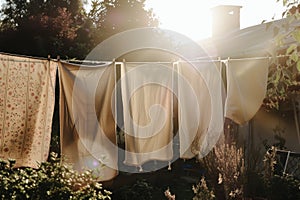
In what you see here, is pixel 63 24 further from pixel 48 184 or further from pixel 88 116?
pixel 48 184

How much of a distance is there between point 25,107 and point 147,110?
118 centimetres

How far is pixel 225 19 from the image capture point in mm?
12359

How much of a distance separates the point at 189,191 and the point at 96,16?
760 centimetres

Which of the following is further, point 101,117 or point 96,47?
point 96,47

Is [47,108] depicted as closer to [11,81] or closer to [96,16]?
[11,81]

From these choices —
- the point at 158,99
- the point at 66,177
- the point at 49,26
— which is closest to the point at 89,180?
the point at 66,177

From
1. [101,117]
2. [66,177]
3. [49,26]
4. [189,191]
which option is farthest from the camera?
Answer: [49,26]

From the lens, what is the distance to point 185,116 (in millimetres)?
4156

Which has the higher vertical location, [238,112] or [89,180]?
[238,112]

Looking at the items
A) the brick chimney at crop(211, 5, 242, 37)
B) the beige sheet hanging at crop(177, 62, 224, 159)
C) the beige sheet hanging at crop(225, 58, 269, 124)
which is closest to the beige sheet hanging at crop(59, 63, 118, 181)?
the beige sheet hanging at crop(177, 62, 224, 159)

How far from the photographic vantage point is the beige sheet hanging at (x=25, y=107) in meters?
3.43

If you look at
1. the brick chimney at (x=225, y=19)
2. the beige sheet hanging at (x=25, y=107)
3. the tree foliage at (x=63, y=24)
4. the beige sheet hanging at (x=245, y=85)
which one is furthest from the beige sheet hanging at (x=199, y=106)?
the brick chimney at (x=225, y=19)

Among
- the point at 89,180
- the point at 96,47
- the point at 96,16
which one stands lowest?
the point at 89,180

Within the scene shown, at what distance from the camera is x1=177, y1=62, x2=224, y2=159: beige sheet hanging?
409cm
